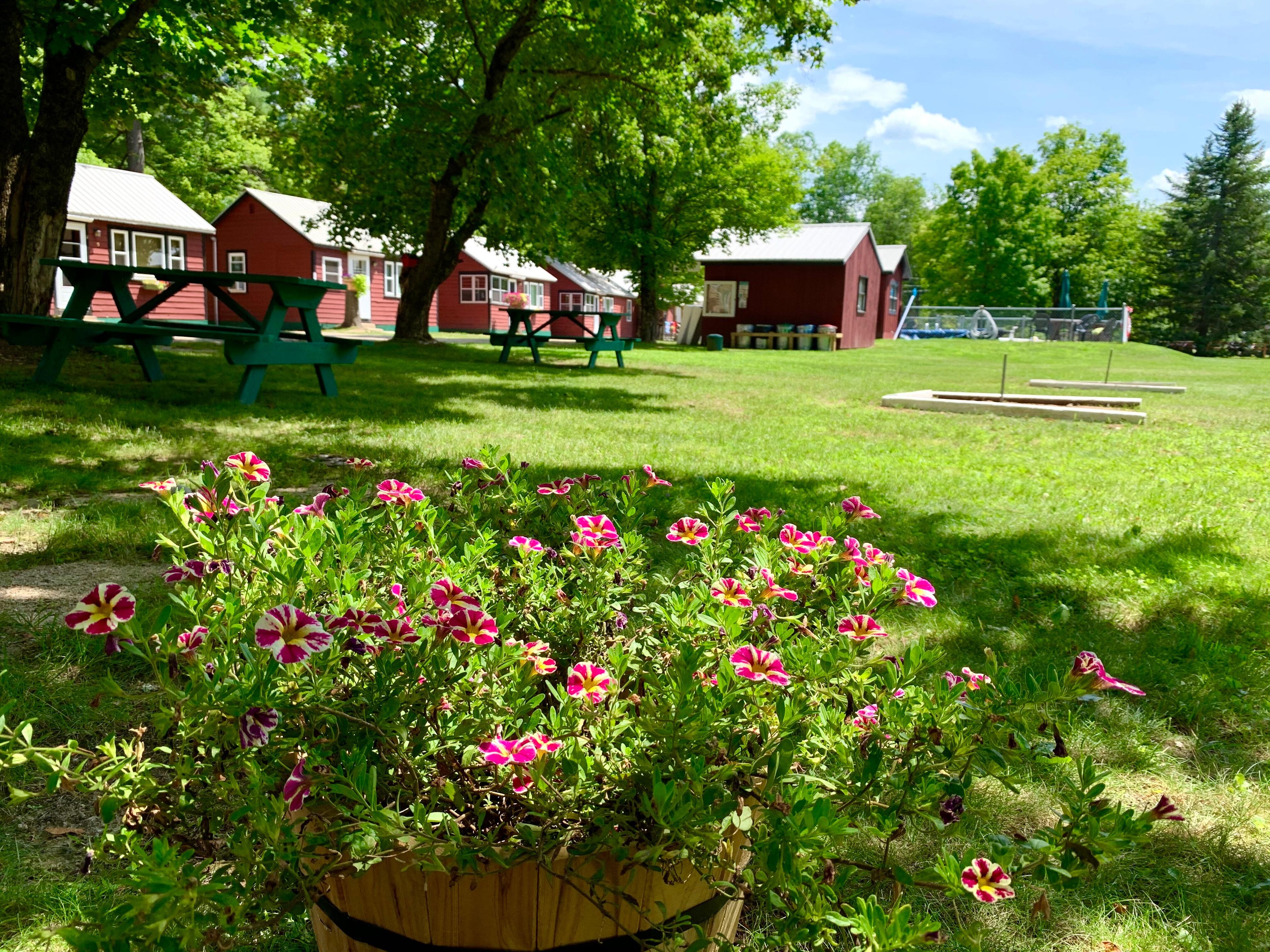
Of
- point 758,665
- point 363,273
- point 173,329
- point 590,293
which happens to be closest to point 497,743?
point 758,665

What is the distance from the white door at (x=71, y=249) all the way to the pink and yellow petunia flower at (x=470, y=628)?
2854cm

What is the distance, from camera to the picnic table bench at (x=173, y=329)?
24.9ft

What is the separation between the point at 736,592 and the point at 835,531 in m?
0.63

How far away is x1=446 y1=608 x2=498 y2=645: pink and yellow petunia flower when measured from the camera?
146cm

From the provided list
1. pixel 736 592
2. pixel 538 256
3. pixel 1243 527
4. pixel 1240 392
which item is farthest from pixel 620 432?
pixel 538 256

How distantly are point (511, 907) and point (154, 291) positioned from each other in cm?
3087

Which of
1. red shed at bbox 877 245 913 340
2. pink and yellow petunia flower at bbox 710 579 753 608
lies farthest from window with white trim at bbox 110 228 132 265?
pink and yellow petunia flower at bbox 710 579 753 608

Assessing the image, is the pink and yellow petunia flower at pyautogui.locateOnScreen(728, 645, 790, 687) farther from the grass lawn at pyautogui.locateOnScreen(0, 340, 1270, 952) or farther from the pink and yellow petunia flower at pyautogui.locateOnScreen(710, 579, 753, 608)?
the grass lawn at pyautogui.locateOnScreen(0, 340, 1270, 952)

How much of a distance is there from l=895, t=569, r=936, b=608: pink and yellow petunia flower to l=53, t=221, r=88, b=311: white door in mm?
28687

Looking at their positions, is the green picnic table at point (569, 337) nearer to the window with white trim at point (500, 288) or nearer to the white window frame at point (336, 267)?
the white window frame at point (336, 267)

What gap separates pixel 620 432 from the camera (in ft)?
26.0

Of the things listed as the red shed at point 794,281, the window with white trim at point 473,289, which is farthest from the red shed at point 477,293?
the red shed at point 794,281

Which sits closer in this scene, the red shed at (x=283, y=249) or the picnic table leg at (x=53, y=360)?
the picnic table leg at (x=53, y=360)

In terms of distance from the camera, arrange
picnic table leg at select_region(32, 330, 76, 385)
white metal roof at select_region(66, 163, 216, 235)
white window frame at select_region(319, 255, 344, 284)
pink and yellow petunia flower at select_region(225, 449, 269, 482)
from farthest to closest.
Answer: white window frame at select_region(319, 255, 344, 284) < white metal roof at select_region(66, 163, 216, 235) < picnic table leg at select_region(32, 330, 76, 385) < pink and yellow petunia flower at select_region(225, 449, 269, 482)
